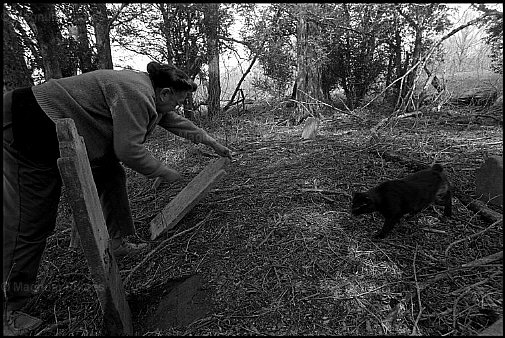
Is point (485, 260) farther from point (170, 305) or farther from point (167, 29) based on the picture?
point (167, 29)

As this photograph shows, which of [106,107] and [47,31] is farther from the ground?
[47,31]

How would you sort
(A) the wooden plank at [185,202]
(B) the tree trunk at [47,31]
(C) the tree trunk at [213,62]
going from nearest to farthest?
(A) the wooden plank at [185,202] → (B) the tree trunk at [47,31] → (C) the tree trunk at [213,62]

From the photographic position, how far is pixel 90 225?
1.42 meters

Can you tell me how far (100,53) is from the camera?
554 centimetres

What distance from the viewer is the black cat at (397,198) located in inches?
94.4

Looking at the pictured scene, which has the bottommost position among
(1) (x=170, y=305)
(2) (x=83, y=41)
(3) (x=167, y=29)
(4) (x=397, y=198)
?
(1) (x=170, y=305)

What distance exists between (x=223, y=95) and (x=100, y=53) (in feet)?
9.30

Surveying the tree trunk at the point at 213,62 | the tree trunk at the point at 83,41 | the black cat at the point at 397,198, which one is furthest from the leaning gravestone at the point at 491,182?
the tree trunk at the point at 213,62

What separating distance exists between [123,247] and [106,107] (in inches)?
44.2

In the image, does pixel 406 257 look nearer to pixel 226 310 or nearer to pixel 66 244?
pixel 226 310

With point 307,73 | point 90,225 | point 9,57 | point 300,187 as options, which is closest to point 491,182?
point 300,187

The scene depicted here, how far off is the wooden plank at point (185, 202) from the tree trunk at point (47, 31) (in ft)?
6.92

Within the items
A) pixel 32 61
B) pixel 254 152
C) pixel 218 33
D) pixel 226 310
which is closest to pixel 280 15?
pixel 218 33

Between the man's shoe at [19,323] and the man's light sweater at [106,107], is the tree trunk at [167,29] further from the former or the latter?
the man's shoe at [19,323]
